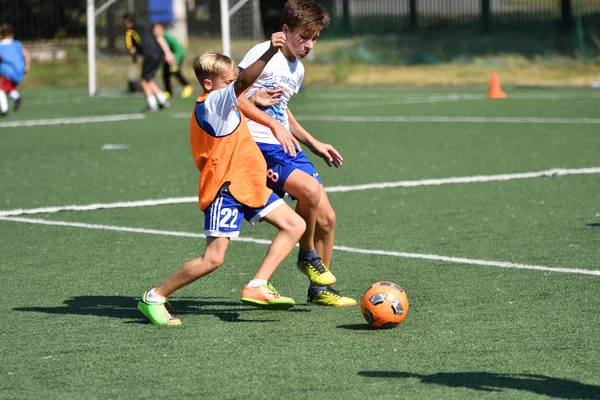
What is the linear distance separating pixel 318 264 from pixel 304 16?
1.58 m

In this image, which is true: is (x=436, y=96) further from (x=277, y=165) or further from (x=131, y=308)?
(x=131, y=308)

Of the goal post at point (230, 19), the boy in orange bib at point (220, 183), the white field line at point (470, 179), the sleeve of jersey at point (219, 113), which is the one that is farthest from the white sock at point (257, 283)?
the goal post at point (230, 19)

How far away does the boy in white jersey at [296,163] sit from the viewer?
22.5 ft

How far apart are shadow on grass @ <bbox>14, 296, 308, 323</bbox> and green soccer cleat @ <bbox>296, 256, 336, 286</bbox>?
0.23 metres

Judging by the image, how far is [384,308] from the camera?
20.4 feet

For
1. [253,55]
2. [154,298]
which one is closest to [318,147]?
[253,55]

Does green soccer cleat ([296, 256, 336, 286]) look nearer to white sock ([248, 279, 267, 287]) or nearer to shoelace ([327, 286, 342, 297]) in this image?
shoelace ([327, 286, 342, 297])

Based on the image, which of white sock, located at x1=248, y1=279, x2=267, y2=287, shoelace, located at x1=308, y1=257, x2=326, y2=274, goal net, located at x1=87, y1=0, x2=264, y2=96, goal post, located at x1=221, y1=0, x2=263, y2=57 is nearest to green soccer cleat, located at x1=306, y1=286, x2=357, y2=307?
shoelace, located at x1=308, y1=257, x2=326, y2=274

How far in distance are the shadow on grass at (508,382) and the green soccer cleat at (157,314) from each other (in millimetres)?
1559

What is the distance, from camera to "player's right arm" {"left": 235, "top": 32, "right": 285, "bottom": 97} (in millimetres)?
5965

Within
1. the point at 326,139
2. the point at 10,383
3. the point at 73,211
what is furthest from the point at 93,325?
the point at 326,139

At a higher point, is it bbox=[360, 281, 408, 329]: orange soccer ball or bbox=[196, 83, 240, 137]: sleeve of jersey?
bbox=[196, 83, 240, 137]: sleeve of jersey

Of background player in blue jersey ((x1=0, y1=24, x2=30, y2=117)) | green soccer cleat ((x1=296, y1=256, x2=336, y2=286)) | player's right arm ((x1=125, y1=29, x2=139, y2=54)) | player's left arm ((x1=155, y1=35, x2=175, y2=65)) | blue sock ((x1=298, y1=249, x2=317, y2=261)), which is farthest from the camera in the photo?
player's right arm ((x1=125, y1=29, x2=139, y2=54))

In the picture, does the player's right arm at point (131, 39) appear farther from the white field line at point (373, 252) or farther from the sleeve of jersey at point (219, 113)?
the sleeve of jersey at point (219, 113)
